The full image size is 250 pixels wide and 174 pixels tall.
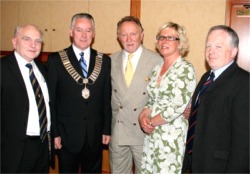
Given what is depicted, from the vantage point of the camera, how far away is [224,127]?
1859 millimetres

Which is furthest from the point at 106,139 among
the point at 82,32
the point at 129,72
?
the point at 82,32

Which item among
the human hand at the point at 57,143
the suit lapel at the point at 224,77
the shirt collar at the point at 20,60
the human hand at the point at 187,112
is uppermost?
the shirt collar at the point at 20,60

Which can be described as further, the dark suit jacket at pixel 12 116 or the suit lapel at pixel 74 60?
the suit lapel at pixel 74 60

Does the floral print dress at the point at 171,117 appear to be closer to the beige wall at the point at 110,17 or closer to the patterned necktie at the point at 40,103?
the patterned necktie at the point at 40,103

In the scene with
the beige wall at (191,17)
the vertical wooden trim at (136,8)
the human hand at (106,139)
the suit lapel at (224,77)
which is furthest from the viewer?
the vertical wooden trim at (136,8)

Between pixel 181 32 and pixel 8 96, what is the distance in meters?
1.53

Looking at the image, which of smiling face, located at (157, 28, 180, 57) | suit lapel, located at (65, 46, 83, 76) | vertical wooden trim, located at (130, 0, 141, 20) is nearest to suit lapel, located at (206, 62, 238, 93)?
smiling face, located at (157, 28, 180, 57)

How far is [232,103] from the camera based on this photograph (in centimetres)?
181

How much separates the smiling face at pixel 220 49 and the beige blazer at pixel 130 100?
2.67ft

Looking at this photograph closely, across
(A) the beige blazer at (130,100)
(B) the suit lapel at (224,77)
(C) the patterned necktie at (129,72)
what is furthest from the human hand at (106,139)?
(B) the suit lapel at (224,77)

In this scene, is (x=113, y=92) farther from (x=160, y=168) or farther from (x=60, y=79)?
(x=160, y=168)

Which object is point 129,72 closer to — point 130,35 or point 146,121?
point 130,35

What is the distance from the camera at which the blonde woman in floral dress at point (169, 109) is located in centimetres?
229

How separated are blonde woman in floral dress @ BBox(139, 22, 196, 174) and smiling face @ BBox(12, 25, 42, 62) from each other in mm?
1061
